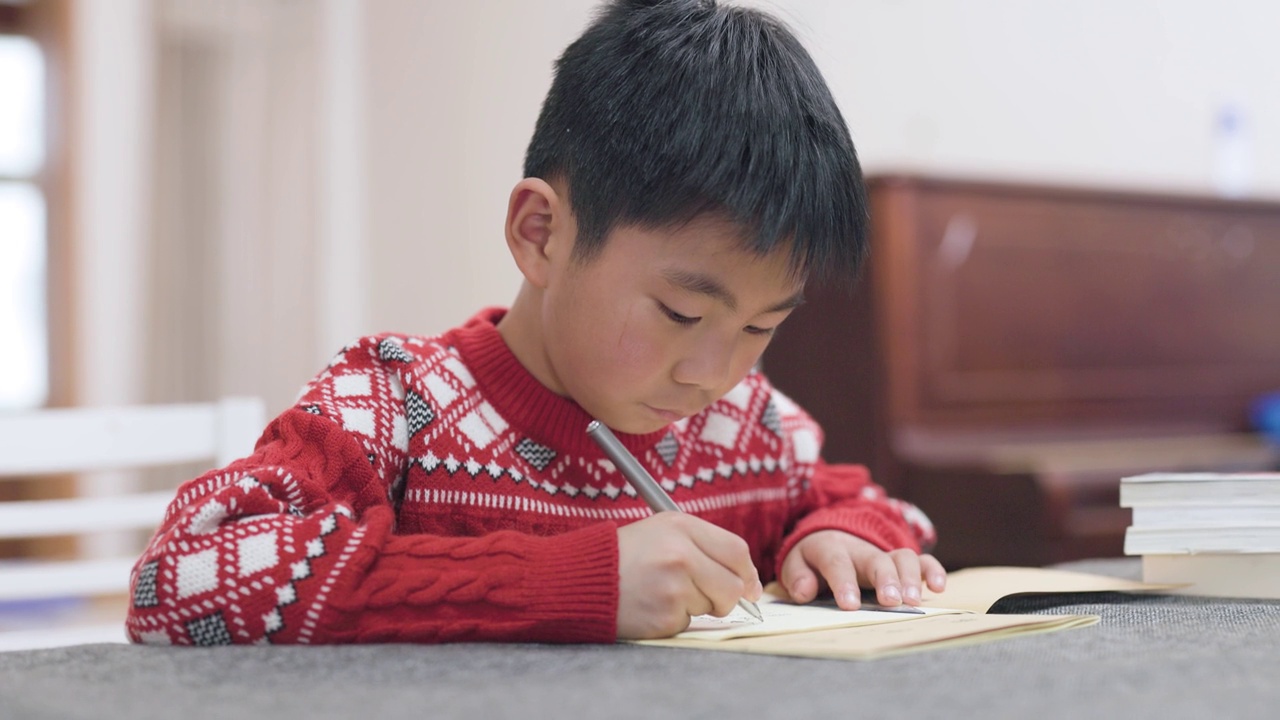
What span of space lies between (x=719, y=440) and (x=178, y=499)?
1.64 feet

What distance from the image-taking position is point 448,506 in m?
0.90

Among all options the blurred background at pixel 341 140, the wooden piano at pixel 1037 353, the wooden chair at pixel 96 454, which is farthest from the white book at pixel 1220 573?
the blurred background at pixel 341 140

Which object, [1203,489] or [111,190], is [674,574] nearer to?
[1203,489]

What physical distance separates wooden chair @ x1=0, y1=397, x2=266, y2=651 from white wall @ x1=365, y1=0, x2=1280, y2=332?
1.88 metres

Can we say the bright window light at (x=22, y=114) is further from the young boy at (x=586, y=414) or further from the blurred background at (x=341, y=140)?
the young boy at (x=586, y=414)

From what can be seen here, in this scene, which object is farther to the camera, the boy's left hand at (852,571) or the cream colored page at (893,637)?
the boy's left hand at (852,571)

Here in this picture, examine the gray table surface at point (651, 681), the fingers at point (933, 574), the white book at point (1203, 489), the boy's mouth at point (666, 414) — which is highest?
the boy's mouth at point (666, 414)

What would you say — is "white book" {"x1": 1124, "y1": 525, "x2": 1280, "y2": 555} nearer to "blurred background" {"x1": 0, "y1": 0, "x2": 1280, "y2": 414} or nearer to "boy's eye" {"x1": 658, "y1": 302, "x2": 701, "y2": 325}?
"boy's eye" {"x1": 658, "y1": 302, "x2": 701, "y2": 325}

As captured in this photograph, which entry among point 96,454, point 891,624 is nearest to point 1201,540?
point 891,624

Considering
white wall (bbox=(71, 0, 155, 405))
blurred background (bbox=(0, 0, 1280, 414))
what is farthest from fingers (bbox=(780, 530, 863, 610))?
white wall (bbox=(71, 0, 155, 405))

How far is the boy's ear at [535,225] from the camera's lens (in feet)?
2.92

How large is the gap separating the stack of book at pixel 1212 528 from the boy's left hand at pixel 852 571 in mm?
142

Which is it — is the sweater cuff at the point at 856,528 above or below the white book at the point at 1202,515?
below

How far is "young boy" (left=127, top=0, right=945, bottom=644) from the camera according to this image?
0.66 meters
